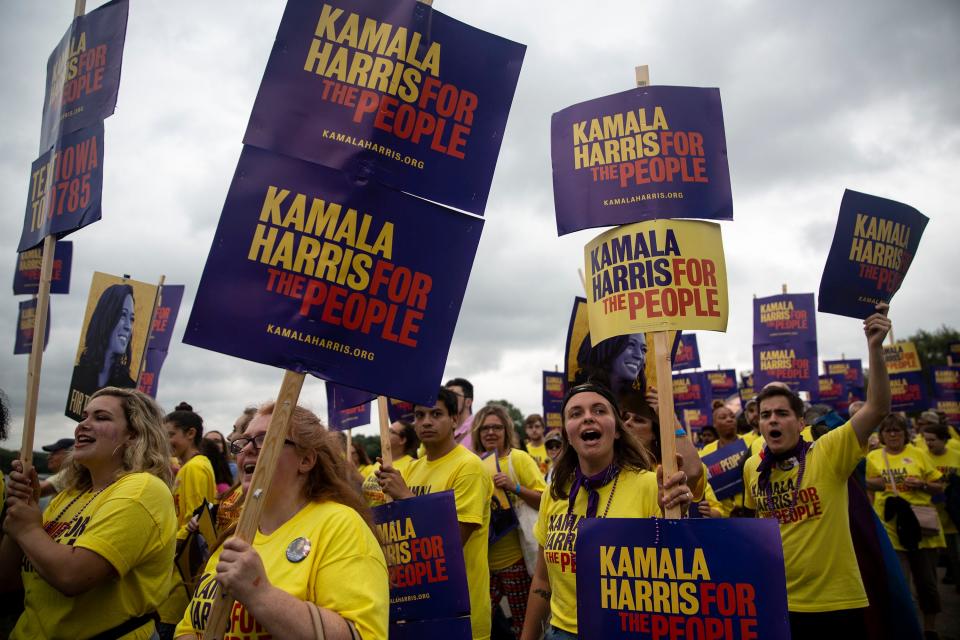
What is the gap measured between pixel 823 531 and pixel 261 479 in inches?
138

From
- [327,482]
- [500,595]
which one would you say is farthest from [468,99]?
[500,595]

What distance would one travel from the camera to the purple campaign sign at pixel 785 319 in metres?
10.2

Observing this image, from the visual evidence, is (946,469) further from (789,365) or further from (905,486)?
(789,365)

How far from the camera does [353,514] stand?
250cm

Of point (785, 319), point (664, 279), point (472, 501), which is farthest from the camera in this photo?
point (785, 319)

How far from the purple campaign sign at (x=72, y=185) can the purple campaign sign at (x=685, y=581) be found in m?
3.45

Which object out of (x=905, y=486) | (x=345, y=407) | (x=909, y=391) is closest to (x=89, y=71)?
(x=345, y=407)

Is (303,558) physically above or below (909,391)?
below

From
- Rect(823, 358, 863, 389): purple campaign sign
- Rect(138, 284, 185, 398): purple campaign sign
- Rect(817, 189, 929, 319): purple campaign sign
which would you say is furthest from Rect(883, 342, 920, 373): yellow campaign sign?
Rect(138, 284, 185, 398): purple campaign sign

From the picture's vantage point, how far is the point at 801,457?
439 cm

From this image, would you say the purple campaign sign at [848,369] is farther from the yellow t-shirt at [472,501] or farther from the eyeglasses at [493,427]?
the yellow t-shirt at [472,501]

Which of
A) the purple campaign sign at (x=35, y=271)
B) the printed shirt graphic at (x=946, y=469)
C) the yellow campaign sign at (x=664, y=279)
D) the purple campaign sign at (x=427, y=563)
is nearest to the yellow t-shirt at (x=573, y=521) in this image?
the purple campaign sign at (x=427, y=563)

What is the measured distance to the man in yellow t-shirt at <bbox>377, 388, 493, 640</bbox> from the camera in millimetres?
4613

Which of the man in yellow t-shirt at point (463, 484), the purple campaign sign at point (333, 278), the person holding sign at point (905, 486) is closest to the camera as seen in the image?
the purple campaign sign at point (333, 278)
